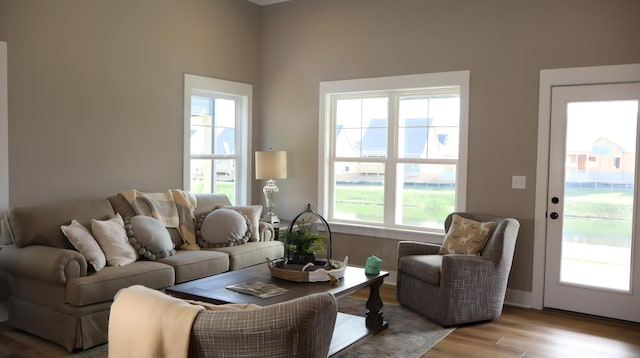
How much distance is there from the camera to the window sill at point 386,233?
5.18 metres

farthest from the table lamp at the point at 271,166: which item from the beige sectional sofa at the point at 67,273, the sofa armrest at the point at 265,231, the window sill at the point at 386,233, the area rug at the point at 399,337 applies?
the area rug at the point at 399,337

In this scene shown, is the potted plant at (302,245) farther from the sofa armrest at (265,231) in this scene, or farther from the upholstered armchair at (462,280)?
the sofa armrest at (265,231)

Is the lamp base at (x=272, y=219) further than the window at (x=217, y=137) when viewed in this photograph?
Yes

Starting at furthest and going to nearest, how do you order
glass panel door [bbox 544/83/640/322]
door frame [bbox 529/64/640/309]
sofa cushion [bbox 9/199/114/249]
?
door frame [bbox 529/64/640/309]
glass panel door [bbox 544/83/640/322]
sofa cushion [bbox 9/199/114/249]

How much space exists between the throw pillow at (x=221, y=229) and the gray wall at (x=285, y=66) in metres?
0.70

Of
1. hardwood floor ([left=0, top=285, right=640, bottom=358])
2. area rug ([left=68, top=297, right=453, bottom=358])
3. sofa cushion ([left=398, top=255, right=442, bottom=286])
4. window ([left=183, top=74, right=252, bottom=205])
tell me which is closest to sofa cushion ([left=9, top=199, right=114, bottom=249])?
hardwood floor ([left=0, top=285, right=640, bottom=358])

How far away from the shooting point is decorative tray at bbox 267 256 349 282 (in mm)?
3523

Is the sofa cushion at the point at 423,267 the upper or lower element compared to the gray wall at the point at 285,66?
lower

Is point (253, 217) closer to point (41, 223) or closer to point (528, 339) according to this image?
point (41, 223)

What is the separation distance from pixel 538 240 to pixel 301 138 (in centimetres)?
270

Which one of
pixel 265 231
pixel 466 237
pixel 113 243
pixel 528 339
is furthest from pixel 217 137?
pixel 528 339

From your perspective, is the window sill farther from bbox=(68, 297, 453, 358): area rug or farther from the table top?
the table top

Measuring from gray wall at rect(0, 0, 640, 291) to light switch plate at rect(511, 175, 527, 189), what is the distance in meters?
0.04

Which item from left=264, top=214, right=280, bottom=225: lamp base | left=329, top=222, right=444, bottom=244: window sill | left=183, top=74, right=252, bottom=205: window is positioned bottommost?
left=329, top=222, right=444, bottom=244: window sill
